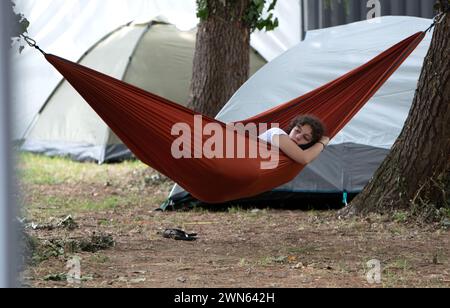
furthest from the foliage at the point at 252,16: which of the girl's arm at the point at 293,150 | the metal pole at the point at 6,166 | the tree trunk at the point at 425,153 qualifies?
the metal pole at the point at 6,166

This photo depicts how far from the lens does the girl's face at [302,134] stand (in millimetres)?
4234

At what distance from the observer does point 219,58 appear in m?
6.34

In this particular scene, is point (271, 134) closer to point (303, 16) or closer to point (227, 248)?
point (227, 248)

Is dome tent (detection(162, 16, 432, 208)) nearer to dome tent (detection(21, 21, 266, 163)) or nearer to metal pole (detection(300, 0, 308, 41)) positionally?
dome tent (detection(21, 21, 266, 163))

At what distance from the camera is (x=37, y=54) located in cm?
888

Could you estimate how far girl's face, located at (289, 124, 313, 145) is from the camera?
4.23 metres

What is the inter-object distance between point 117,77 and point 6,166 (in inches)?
260

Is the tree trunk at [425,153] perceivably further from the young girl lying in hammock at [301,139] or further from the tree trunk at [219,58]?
the tree trunk at [219,58]

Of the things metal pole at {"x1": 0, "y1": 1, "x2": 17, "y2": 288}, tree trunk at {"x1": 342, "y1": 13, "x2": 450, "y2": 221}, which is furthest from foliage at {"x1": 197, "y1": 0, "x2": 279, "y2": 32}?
metal pole at {"x1": 0, "y1": 1, "x2": 17, "y2": 288}

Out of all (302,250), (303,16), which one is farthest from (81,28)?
(302,250)

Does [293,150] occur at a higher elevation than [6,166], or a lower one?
lower
